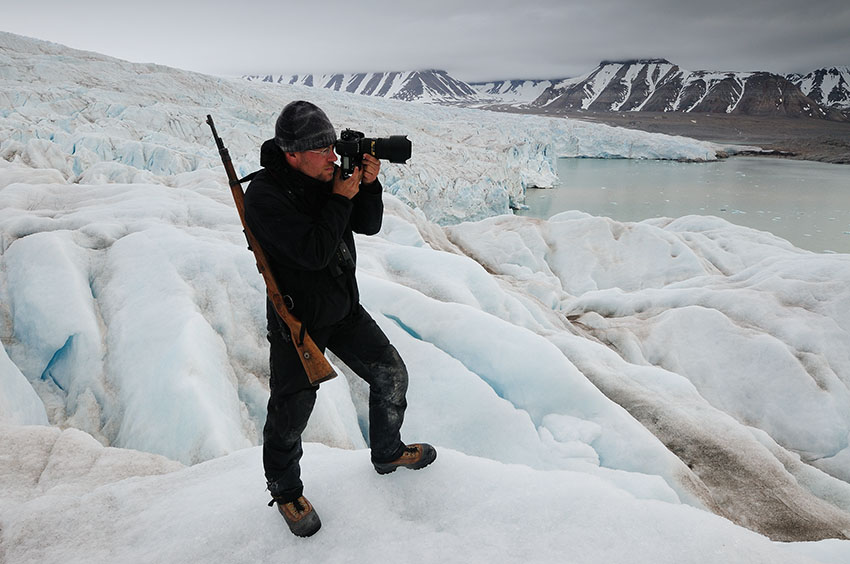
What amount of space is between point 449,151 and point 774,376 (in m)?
22.6

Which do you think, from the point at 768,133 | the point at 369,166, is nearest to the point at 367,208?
the point at 369,166

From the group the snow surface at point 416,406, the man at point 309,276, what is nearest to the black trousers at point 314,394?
the man at point 309,276

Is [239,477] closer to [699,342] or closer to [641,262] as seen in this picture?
[699,342]

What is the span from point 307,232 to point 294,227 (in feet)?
0.16

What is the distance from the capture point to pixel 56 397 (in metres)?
3.84

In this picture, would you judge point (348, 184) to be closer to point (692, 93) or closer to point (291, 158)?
point (291, 158)

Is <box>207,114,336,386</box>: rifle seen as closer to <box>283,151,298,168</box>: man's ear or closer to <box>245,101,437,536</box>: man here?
<box>245,101,437,536</box>: man

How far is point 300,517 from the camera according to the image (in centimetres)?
185

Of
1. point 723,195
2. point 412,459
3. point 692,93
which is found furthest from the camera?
point 692,93

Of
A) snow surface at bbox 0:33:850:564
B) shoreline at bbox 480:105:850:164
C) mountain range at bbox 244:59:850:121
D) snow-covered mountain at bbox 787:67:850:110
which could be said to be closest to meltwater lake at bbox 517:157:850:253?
shoreline at bbox 480:105:850:164

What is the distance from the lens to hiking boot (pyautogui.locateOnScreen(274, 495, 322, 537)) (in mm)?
1838

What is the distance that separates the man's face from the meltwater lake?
2521 centimetres

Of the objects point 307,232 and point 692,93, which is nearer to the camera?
point 307,232

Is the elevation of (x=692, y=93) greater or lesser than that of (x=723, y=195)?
greater
